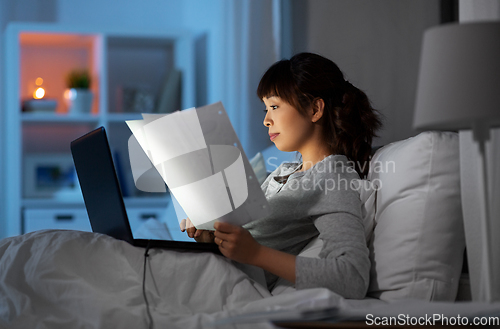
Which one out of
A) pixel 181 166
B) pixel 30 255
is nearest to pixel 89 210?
pixel 30 255

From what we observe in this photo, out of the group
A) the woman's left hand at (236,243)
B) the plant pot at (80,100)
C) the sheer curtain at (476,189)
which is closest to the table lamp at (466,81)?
the sheer curtain at (476,189)

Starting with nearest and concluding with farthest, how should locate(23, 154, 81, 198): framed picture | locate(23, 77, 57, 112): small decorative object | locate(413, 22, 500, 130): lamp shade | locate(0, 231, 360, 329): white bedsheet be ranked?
locate(413, 22, 500, 130): lamp shade < locate(0, 231, 360, 329): white bedsheet < locate(23, 77, 57, 112): small decorative object < locate(23, 154, 81, 198): framed picture

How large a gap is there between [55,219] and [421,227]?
244 centimetres

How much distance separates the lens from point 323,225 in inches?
39.8

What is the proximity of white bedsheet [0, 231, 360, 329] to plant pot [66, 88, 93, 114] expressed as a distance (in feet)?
7.20

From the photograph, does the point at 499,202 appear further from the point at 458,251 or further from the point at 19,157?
the point at 19,157

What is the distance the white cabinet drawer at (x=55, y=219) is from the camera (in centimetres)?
285

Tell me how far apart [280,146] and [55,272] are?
2.07 feet

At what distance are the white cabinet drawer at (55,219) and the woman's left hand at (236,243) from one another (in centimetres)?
212

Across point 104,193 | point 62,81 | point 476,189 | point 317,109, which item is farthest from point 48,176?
point 476,189

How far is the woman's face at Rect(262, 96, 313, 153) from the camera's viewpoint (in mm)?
1234

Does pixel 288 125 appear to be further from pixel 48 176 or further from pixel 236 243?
pixel 48 176

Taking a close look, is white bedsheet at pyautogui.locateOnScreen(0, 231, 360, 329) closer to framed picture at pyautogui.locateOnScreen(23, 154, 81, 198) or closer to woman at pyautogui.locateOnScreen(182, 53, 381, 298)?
woman at pyautogui.locateOnScreen(182, 53, 381, 298)

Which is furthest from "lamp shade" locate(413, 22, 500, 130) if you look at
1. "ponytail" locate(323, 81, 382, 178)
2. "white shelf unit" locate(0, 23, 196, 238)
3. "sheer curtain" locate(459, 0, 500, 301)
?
"white shelf unit" locate(0, 23, 196, 238)
